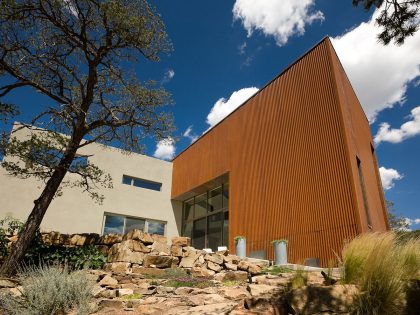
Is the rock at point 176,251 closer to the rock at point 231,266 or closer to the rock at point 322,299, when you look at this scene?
the rock at point 231,266

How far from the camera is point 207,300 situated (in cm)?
454

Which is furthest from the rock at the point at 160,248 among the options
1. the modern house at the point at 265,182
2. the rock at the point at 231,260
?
the modern house at the point at 265,182

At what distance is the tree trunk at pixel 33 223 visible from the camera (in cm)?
605

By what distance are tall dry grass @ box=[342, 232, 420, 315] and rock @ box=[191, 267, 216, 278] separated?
12.2ft

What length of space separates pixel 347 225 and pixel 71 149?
6.96 m

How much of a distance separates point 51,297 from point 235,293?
254cm

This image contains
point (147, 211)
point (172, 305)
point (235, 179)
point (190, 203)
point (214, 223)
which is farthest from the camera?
point (190, 203)

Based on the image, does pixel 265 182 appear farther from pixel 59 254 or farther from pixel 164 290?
pixel 59 254

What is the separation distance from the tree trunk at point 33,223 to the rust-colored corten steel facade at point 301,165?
6444 mm

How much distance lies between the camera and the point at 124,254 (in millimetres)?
6969

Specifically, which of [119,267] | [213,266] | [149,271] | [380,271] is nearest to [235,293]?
[380,271]

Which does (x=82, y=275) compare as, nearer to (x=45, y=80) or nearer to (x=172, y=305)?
(x=172, y=305)

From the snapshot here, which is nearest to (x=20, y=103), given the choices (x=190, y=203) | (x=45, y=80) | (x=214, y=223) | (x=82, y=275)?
(x=45, y=80)

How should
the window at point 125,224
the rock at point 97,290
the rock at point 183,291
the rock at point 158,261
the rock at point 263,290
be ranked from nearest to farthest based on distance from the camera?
1. the rock at point 263,290
2. the rock at point 97,290
3. the rock at point 183,291
4. the rock at point 158,261
5. the window at point 125,224
